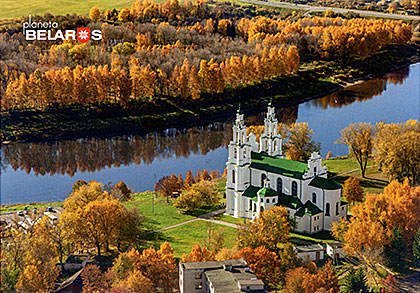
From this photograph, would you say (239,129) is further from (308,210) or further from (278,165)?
(308,210)

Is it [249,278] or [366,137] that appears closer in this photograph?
[249,278]

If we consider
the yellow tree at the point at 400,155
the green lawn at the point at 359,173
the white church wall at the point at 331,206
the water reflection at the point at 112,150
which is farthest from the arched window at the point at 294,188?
the water reflection at the point at 112,150

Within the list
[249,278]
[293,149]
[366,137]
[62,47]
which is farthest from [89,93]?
[249,278]

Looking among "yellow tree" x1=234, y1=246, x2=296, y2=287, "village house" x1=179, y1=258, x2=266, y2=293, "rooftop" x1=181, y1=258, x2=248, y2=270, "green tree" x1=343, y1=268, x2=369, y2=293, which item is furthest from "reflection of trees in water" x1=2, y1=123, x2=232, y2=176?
"green tree" x1=343, y1=268, x2=369, y2=293

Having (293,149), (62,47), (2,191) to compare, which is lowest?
(2,191)

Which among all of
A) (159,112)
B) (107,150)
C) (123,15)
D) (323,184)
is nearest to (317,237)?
(323,184)

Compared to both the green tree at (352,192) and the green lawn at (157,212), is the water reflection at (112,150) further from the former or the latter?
the green tree at (352,192)

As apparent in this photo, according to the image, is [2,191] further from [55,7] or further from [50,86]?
[55,7]
